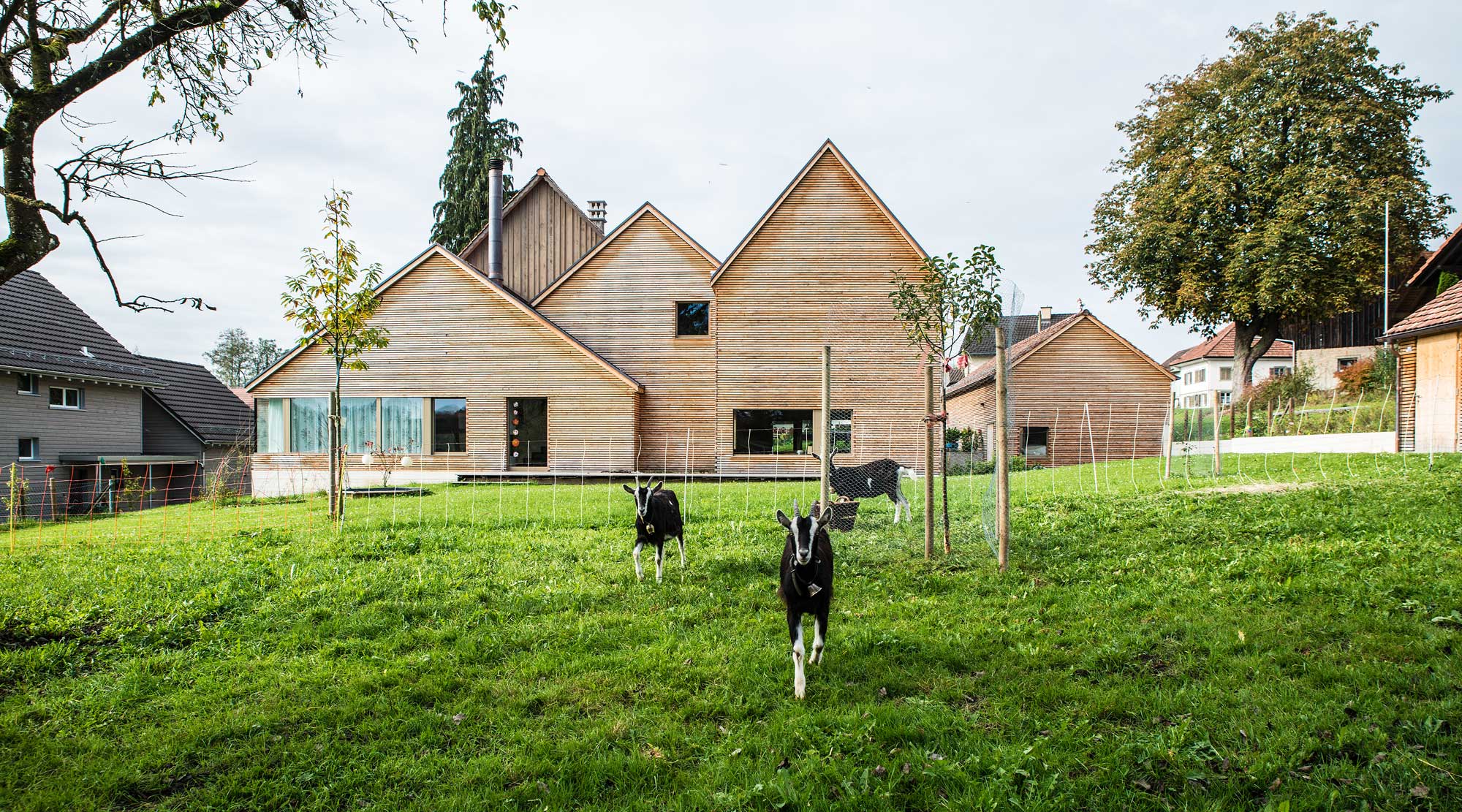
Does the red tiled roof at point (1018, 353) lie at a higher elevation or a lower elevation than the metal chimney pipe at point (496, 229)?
lower

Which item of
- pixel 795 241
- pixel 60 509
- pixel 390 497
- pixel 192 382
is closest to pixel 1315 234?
pixel 795 241

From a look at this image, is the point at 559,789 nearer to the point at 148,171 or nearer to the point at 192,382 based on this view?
the point at 148,171

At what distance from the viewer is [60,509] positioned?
2458 cm

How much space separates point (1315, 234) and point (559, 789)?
37342 mm

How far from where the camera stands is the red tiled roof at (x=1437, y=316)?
627 inches

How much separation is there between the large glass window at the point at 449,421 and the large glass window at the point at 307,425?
3.71m

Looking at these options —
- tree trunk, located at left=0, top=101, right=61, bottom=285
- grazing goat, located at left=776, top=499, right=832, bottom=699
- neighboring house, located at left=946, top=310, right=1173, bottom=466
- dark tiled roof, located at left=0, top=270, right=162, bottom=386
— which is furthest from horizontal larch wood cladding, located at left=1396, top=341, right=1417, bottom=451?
dark tiled roof, located at left=0, top=270, right=162, bottom=386

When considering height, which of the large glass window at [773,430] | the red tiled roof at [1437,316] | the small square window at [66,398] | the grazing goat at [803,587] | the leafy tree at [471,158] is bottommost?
the grazing goat at [803,587]

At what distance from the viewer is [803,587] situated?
525 cm

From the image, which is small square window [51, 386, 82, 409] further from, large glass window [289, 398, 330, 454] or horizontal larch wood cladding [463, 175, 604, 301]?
horizontal larch wood cladding [463, 175, 604, 301]

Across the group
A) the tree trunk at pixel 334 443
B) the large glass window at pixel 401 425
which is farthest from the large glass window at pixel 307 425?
the tree trunk at pixel 334 443

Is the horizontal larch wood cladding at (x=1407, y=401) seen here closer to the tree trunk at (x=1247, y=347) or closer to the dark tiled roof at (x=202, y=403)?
the tree trunk at (x=1247, y=347)

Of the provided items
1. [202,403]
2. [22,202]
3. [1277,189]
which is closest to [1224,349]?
[1277,189]

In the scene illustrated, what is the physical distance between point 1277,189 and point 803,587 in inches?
1426
